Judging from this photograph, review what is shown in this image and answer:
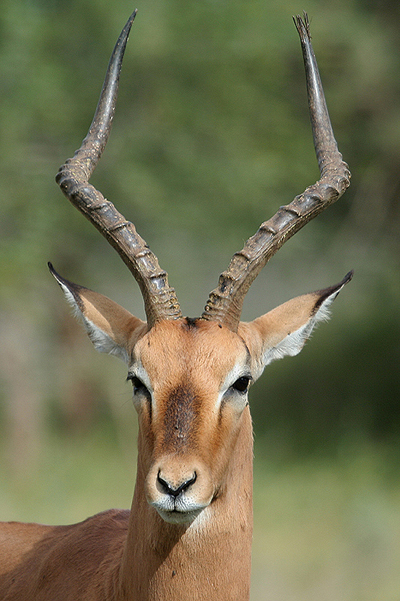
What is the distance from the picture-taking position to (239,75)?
50.7 ft

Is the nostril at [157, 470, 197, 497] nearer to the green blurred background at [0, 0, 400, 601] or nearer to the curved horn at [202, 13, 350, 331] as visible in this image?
the curved horn at [202, 13, 350, 331]

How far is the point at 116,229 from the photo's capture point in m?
4.56

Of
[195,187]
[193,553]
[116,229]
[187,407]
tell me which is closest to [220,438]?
[187,407]

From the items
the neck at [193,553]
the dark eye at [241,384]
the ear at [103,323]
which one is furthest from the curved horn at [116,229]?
the neck at [193,553]

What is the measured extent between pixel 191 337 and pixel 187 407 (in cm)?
43

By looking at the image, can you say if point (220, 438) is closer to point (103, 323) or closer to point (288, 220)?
point (103, 323)

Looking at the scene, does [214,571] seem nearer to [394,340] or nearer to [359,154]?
[359,154]

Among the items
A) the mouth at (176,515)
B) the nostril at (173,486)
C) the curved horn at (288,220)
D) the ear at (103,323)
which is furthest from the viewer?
the ear at (103,323)

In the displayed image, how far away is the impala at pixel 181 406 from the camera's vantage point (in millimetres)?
3881

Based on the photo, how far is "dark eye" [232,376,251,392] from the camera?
4152 mm

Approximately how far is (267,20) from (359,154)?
330 centimetres

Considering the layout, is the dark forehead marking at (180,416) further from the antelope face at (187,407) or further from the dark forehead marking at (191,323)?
the dark forehead marking at (191,323)

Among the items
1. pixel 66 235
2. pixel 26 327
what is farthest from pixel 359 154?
pixel 26 327

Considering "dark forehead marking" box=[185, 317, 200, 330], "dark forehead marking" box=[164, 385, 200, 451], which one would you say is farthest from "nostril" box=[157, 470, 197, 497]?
"dark forehead marking" box=[185, 317, 200, 330]
